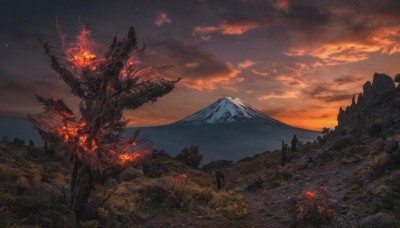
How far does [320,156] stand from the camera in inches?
747

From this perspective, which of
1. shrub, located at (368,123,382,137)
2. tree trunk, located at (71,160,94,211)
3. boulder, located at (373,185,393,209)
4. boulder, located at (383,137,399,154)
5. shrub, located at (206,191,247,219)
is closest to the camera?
tree trunk, located at (71,160,94,211)

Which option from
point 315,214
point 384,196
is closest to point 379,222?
point 315,214

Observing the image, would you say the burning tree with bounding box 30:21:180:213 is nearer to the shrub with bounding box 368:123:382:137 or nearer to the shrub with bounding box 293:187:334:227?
the shrub with bounding box 293:187:334:227

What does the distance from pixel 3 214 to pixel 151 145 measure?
386cm

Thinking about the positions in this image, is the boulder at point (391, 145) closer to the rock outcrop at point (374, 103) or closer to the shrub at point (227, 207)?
the shrub at point (227, 207)

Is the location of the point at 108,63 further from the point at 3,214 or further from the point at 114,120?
the point at 3,214

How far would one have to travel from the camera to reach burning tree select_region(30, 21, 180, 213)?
6184 mm

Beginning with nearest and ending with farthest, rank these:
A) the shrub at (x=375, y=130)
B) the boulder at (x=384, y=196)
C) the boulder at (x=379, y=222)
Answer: the boulder at (x=379, y=222), the boulder at (x=384, y=196), the shrub at (x=375, y=130)

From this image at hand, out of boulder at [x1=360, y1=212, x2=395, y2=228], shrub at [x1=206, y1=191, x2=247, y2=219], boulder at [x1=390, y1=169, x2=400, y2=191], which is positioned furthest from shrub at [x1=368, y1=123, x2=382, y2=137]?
boulder at [x1=360, y1=212, x2=395, y2=228]

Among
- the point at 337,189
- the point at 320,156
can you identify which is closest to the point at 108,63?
the point at 337,189

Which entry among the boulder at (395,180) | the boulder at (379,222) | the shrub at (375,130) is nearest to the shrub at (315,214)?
the boulder at (379,222)

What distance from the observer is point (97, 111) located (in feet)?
21.0

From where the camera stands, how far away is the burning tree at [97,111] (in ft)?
20.3

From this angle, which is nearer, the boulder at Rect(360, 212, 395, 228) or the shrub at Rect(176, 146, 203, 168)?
the boulder at Rect(360, 212, 395, 228)
